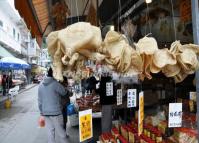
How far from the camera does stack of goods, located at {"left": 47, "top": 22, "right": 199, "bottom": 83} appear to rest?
92.7 inches

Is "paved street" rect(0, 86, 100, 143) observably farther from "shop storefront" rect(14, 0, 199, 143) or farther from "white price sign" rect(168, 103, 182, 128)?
"white price sign" rect(168, 103, 182, 128)

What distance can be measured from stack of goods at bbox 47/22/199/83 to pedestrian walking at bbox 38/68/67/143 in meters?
3.80

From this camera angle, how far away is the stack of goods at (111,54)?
2.36 metres

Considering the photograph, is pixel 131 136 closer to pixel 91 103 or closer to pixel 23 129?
pixel 91 103

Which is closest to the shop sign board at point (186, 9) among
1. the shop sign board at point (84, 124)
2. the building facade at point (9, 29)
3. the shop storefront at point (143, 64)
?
the shop storefront at point (143, 64)

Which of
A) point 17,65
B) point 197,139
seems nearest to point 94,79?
point 197,139

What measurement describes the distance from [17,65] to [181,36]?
49.0 feet

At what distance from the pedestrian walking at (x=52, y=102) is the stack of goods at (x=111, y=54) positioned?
12.5ft

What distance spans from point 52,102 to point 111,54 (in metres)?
4.16

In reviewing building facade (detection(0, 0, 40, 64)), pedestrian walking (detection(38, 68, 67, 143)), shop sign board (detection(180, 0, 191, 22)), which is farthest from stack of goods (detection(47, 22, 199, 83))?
building facade (detection(0, 0, 40, 64))

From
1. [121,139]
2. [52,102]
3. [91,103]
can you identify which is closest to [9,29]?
[91,103]

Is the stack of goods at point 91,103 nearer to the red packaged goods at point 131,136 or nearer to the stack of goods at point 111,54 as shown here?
the red packaged goods at point 131,136

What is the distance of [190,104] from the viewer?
4.51 m

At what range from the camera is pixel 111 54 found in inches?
103
